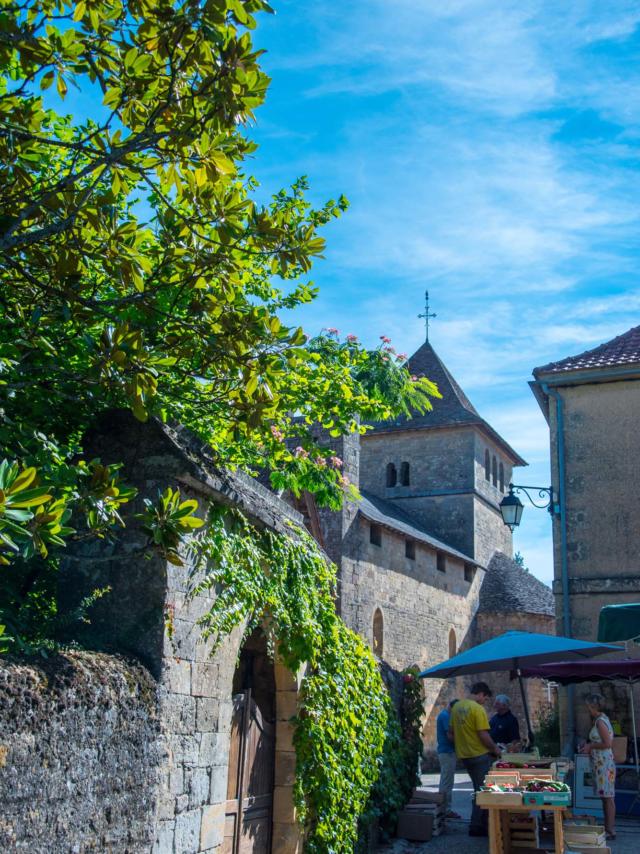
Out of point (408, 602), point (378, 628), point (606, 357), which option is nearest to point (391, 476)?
point (408, 602)

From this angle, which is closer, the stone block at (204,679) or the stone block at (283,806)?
the stone block at (204,679)

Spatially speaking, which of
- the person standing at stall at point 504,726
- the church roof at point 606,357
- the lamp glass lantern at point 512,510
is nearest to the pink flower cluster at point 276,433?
the person standing at stall at point 504,726

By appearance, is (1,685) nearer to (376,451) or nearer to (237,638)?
(237,638)

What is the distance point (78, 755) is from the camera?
445 cm

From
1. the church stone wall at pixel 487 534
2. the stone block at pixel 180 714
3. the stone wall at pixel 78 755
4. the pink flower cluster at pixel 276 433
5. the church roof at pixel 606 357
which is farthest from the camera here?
the church stone wall at pixel 487 534

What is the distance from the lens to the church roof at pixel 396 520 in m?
22.8

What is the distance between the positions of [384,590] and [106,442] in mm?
17661

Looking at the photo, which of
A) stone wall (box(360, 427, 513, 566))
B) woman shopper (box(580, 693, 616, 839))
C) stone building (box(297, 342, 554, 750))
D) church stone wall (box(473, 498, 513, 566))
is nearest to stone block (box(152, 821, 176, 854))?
woman shopper (box(580, 693, 616, 839))

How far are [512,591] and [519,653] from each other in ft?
69.8

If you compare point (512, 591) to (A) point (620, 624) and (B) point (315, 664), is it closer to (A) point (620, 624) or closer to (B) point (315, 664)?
(A) point (620, 624)

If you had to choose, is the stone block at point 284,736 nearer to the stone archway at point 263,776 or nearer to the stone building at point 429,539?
the stone archway at point 263,776

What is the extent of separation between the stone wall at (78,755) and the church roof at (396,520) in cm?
1691

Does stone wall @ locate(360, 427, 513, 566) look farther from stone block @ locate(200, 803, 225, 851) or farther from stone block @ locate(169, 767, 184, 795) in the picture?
stone block @ locate(169, 767, 184, 795)

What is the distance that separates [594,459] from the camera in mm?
13992
